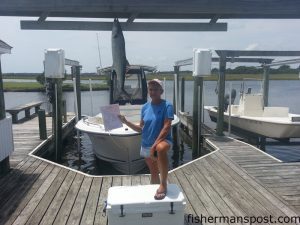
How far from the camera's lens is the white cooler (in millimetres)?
3382

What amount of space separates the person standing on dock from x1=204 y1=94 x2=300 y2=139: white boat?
774 cm

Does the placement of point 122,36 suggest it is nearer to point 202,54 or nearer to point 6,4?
point 6,4

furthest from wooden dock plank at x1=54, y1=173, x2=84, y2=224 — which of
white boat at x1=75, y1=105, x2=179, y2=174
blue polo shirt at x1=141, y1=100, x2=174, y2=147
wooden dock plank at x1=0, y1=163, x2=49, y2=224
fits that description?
white boat at x1=75, y1=105, x2=179, y2=174

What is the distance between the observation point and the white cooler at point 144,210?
3.38m

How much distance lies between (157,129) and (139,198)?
87 cm

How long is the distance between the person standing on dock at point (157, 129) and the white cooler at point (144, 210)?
27cm

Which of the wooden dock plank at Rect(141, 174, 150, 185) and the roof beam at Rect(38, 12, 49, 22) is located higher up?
the roof beam at Rect(38, 12, 49, 22)

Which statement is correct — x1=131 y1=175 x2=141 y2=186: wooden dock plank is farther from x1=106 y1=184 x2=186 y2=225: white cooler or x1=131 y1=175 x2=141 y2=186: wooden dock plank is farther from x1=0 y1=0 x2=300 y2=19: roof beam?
x1=0 y1=0 x2=300 y2=19: roof beam

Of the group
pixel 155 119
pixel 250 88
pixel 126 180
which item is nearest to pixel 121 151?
pixel 126 180

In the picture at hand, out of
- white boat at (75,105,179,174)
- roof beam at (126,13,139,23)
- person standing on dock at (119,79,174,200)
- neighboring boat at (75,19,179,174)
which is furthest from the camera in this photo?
white boat at (75,105,179,174)

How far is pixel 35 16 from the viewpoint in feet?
13.3

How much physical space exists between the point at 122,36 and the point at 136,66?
7.65 m

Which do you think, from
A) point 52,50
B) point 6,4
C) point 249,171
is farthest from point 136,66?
point 6,4

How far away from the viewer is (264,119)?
11.4 metres
